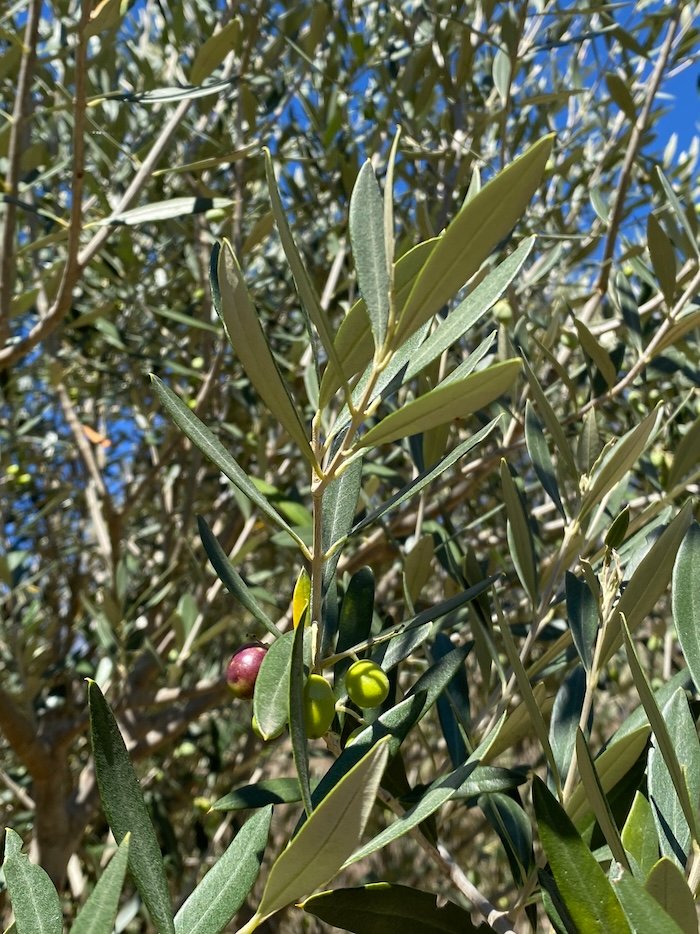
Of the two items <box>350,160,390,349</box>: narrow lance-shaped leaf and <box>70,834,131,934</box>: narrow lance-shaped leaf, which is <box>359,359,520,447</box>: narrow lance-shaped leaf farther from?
<box>70,834,131,934</box>: narrow lance-shaped leaf

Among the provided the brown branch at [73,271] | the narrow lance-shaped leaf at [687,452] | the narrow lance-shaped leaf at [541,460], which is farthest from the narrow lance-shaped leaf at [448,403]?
the brown branch at [73,271]

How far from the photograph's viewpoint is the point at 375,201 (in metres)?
0.57

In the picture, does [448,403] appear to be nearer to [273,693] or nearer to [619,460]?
[273,693]

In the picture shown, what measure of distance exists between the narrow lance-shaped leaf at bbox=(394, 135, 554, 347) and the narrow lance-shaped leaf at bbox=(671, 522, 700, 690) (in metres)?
0.28

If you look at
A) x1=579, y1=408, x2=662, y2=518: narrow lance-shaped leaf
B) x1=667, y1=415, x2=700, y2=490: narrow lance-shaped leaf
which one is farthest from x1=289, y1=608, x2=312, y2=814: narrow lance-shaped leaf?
x1=667, y1=415, x2=700, y2=490: narrow lance-shaped leaf

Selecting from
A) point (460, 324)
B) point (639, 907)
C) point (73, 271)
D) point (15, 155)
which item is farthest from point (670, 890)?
point (15, 155)

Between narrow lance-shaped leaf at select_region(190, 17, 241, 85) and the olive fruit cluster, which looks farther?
narrow lance-shaped leaf at select_region(190, 17, 241, 85)

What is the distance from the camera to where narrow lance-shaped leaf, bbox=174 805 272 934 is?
23.1 inches

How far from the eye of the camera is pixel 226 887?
Result: 601 millimetres

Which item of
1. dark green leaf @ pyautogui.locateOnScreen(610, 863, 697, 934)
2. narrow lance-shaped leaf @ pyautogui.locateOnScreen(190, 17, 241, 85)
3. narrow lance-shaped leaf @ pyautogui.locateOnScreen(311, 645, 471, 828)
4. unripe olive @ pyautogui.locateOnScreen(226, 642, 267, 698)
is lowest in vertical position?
dark green leaf @ pyautogui.locateOnScreen(610, 863, 697, 934)

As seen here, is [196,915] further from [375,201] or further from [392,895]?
[375,201]

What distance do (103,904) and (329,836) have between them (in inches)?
5.1

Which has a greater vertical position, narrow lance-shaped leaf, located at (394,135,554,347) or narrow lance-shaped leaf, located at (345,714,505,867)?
narrow lance-shaped leaf, located at (394,135,554,347)

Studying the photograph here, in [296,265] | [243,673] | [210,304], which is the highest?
[210,304]
